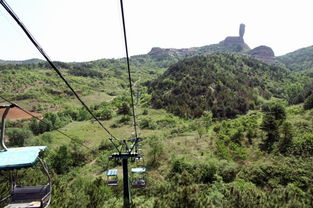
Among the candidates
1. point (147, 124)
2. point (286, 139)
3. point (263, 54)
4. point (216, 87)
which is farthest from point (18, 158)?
point (263, 54)

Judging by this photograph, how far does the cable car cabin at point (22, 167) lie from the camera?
4.06 metres

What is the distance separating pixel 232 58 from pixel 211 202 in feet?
335

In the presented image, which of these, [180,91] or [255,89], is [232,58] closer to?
[255,89]

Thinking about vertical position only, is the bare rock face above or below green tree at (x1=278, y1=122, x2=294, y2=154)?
above

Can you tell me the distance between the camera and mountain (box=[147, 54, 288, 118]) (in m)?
63.6

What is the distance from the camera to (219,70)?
8600cm

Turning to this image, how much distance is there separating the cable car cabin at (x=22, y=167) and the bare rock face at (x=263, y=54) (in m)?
200

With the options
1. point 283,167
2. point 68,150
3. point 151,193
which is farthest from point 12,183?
point 68,150

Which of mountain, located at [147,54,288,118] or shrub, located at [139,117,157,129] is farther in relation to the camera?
mountain, located at [147,54,288,118]

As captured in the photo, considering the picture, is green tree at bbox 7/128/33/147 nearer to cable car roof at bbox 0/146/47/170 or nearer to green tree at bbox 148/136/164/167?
green tree at bbox 148/136/164/167

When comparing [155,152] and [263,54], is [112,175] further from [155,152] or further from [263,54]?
[263,54]

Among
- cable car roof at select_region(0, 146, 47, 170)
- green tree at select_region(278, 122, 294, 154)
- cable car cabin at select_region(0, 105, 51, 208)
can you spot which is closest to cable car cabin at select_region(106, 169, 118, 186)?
cable car cabin at select_region(0, 105, 51, 208)

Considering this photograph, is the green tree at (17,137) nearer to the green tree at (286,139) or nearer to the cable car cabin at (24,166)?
the cable car cabin at (24,166)

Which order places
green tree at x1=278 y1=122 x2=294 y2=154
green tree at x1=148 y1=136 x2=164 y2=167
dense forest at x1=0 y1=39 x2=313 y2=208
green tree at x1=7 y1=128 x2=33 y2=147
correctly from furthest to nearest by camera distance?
green tree at x1=7 y1=128 x2=33 y2=147 → green tree at x1=148 y1=136 x2=164 y2=167 → green tree at x1=278 y1=122 x2=294 y2=154 → dense forest at x1=0 y1=39 x2=313 y2=208
